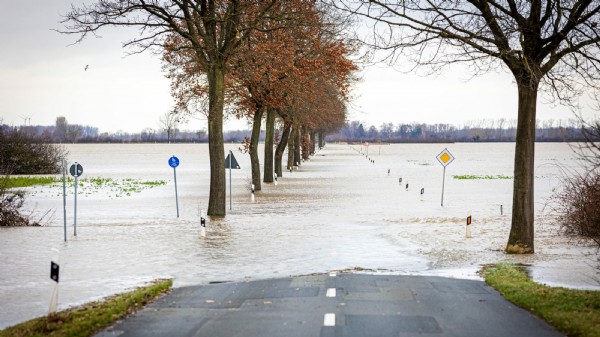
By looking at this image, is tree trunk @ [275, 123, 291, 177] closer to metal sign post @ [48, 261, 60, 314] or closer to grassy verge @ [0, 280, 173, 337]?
grassy verge @ [0, 280, 173, 337]

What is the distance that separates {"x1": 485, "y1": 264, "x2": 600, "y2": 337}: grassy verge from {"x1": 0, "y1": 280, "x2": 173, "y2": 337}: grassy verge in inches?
242

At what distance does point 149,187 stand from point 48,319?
40188mm

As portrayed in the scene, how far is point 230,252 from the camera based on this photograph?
19422 mm

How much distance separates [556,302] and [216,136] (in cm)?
1865

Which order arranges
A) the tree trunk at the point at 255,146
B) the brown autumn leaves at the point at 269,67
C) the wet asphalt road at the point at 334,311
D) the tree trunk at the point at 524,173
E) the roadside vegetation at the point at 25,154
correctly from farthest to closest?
the roadside vegetation at the point at 25,154
the tree trunk at the point at 255,146
the brown autumn leaves at the point at 269,67
the tree trunk at the point at 524,173
the wet asphalt road at the point at 334,311

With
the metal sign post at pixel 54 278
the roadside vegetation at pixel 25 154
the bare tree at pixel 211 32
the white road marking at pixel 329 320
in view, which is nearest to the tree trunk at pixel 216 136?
the bare tree at pixel 211 32

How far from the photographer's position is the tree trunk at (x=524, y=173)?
18.2 metres

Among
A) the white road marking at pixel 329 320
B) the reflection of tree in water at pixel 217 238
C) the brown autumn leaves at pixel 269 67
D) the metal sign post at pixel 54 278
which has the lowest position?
the reflection of tree in water at pixel 217 238

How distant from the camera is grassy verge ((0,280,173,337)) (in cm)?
995

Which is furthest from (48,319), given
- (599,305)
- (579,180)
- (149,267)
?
(579,180)

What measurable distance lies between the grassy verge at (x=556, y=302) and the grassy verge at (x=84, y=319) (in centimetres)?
615

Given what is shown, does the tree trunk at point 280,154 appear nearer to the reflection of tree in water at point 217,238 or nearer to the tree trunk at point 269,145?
the tree trunk at point 269,145

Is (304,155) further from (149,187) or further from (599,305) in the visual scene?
(599,305)

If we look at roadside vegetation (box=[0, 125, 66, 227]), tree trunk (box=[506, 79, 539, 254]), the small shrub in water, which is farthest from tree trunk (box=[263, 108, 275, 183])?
tree trunk (box=[506, 79, 539, 254])
